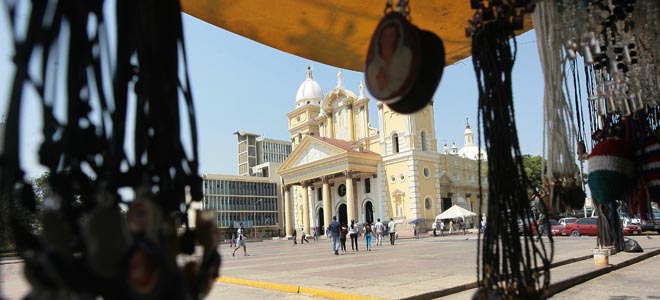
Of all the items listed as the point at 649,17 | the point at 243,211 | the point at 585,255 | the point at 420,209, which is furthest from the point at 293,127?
the point at 649,17

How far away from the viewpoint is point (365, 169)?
1453 inches

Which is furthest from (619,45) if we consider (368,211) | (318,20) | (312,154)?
(312,154)

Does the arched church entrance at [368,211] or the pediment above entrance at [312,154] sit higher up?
the pediment above entrance at [312,154]

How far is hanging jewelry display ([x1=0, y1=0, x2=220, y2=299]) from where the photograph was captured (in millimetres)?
1049

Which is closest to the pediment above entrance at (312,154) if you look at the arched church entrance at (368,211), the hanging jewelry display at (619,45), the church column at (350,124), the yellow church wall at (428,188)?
the church column at (350,124)

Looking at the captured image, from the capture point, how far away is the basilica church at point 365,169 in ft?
118

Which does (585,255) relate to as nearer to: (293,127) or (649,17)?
(649,17)

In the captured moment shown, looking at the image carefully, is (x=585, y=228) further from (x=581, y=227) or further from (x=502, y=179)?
(x=502, y=179)

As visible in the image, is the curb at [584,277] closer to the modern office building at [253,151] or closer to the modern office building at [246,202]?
the modern office building at [246,202]

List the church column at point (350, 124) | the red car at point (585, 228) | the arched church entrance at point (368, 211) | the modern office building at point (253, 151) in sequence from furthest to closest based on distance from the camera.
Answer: the modern office building at point (253, 151)
the church column at point (350, 124)
the arched church entrance at point (368, 211)
the red car at point (585, 228)

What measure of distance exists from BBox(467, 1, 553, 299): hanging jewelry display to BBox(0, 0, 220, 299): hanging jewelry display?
1301 mm

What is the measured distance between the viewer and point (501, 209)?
206 cm

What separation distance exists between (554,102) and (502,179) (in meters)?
0.64

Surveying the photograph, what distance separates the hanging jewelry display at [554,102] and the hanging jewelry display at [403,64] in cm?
74
